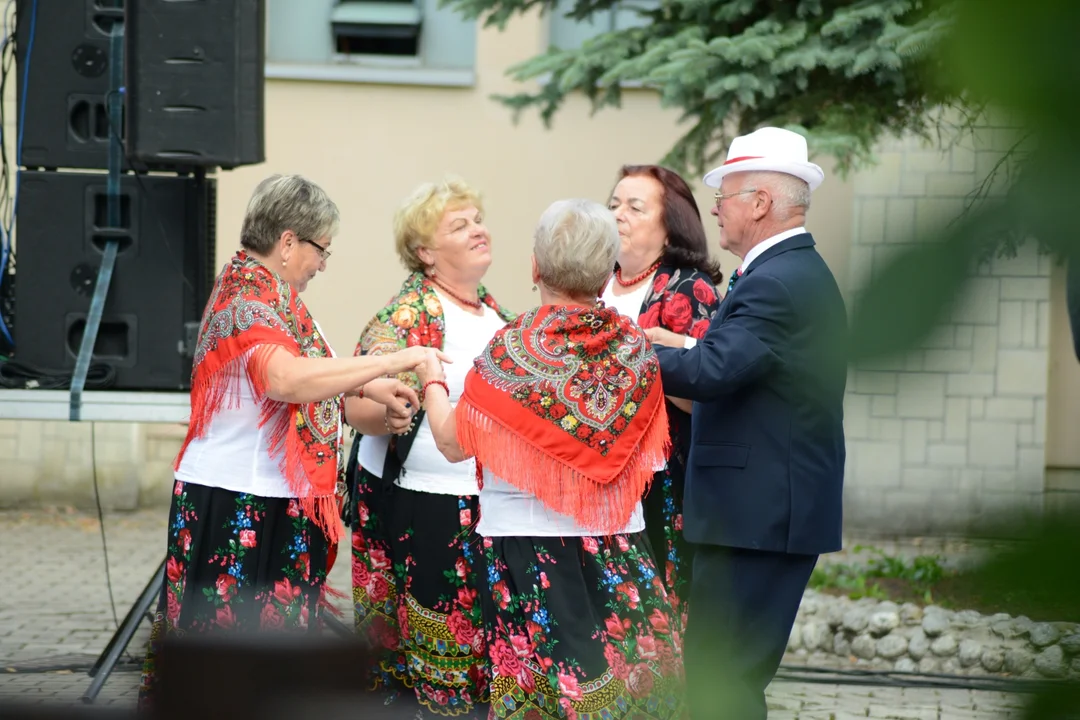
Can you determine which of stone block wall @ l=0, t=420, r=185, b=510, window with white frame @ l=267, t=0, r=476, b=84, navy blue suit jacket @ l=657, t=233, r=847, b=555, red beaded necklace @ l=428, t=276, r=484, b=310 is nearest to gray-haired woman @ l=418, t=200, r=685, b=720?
navy blue suit jacket @ l=657, t=233, r=847, b=555

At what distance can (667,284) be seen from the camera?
3.56 metres

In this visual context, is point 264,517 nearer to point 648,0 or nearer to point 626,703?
point 626,703

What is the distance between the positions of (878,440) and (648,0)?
7573 mm

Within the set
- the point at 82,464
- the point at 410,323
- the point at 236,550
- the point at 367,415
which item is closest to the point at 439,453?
the point at 367,415

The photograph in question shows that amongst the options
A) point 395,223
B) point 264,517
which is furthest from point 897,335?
point 395,223

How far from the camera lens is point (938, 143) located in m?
0.51

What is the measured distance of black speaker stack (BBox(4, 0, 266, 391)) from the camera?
4.75m

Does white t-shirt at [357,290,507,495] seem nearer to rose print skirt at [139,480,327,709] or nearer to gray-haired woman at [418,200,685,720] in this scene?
rose print skirt at [139,480,327,709]

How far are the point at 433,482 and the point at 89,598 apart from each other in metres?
3.33

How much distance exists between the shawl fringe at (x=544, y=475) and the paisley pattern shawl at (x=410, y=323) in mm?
694

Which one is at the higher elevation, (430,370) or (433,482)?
(430,370)

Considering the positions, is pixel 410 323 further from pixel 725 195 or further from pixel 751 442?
pixel 751 442

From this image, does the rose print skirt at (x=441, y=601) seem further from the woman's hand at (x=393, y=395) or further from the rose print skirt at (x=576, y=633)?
the rose print skirt at (x=576, y=633)

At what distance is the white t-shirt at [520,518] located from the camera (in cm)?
291
